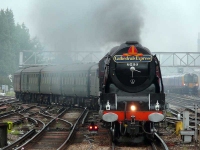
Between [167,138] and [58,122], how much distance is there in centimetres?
607

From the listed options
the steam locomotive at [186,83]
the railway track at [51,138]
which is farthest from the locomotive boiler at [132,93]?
the steam locomotive at [186,83]

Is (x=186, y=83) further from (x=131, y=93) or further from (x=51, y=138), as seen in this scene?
(x=131, y=93)

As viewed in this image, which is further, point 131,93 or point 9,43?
point 9,43

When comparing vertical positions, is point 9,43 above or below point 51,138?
above

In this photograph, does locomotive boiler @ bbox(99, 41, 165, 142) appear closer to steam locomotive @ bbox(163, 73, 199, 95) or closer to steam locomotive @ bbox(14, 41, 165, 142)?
steam locomotive @ bbox(14, 41, 165, 142)

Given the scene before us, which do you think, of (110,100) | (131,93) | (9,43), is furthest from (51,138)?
(9,43)

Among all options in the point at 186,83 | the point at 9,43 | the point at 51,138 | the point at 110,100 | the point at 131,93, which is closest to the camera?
the point at 110,100

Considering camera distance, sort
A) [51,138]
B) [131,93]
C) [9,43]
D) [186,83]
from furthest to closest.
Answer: [9,43]
[186,83]
[51,138]
[131,93]

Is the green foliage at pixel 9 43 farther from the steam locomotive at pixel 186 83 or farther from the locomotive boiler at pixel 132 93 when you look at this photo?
the locomotive boiler at pixel 132 93

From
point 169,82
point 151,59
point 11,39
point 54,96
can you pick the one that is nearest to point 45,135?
point 151,59

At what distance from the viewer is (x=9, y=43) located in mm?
61312

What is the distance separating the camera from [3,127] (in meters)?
11.4

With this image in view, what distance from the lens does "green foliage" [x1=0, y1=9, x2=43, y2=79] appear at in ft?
197

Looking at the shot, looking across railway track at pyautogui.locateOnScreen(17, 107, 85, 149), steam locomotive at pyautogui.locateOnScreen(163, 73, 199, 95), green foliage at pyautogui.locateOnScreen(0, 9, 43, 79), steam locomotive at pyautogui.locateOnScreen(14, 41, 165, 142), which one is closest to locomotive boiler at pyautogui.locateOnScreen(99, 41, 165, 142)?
steam locomotive at pyautogui.locateOnScreen(14, 41, 165, 142)
